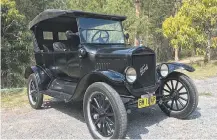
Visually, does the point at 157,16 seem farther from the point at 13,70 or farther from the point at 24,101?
the point at 24,101

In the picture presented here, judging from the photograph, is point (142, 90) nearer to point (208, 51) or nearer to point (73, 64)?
point (73, 64)

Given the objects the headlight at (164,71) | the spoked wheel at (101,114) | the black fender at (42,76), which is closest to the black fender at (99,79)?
the spoked wheel at (101,114)

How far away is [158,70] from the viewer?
4676 millimetres

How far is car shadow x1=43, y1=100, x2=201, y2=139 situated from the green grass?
25.3 inches

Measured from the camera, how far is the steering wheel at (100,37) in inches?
192

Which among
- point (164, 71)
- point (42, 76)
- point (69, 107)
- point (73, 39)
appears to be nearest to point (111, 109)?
point (164, 71)

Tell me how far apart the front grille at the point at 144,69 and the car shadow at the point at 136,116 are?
66cm

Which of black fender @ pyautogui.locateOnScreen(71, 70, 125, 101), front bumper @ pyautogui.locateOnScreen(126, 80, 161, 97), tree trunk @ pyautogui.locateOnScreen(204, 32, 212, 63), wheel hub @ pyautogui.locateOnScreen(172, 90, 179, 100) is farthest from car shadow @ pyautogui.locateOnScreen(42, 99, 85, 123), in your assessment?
tree trunk @ pyautogui.locateOnScreen(204, 32, 212, 63)

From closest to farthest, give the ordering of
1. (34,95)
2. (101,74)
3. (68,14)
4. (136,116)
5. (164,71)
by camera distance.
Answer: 1. (101,74)
2. (164,71)
3. (68,14)
4. (136,116)
5. (34,95)

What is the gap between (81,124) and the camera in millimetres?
4449

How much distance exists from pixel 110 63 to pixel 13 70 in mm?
6537

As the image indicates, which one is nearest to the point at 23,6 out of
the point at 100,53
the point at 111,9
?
the point at 111,9

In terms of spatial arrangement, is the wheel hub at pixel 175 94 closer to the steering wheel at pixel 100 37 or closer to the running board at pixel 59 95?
the steering wheel at pixel 100 37

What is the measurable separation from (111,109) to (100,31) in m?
1.87
